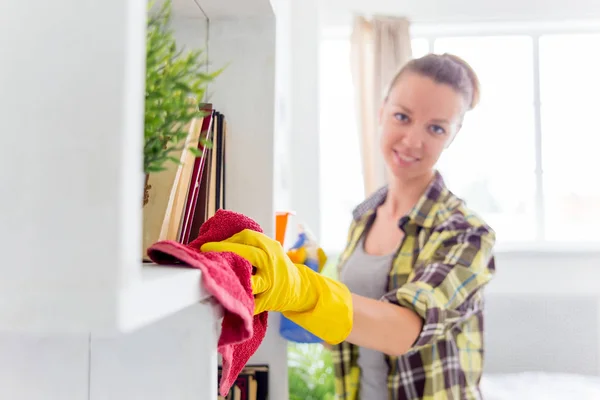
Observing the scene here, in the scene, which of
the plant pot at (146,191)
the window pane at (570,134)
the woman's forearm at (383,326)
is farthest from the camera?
the window pane at (570,134)

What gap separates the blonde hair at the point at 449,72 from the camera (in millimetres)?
1580

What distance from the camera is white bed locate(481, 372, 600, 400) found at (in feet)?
8.09

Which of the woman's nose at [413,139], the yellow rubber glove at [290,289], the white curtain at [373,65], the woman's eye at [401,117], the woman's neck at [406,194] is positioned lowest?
the yellow rubber glove at [290,289]

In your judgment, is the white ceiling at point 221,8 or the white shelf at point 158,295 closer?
the white shelf at point 158,295

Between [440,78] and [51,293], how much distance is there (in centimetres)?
144

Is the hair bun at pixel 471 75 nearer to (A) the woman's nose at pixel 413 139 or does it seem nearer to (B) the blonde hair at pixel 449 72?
(B) the blonde hair at pixel 449 72

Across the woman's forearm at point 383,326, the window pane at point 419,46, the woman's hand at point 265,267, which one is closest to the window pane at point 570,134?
the window pane at point 419,46

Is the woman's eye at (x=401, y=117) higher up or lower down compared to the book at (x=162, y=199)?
higher up

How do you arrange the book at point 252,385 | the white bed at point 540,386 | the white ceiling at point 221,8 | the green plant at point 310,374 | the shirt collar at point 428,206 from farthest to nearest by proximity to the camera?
the white bed at point 540,386 → the green plant at point 310,374 → the shirt collar at point 428,206 → the book at point 252,385 → the white ceiling at point 221,8

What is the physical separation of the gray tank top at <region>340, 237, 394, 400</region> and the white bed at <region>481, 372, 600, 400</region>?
1136 millimetres

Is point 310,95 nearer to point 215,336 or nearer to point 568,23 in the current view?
point 568,23

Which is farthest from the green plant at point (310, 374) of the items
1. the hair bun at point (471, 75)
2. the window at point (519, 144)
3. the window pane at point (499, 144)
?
the hair bun at point (471, 75)

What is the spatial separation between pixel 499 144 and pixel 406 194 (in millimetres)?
1596

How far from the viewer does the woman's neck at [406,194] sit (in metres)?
1.68
